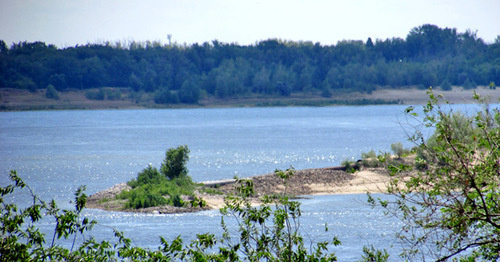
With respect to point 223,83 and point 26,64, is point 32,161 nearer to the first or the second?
point 223,83

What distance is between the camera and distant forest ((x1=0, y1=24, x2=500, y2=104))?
140250 millimetres

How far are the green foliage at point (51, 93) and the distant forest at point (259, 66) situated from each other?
11.0 ft

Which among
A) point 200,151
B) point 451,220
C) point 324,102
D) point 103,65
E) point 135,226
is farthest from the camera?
point 103,65

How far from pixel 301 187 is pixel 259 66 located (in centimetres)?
12095

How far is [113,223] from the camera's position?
2339cm

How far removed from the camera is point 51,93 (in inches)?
5236

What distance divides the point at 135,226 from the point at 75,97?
4843 inches

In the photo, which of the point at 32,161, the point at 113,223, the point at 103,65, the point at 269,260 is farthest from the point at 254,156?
the point at 103,65

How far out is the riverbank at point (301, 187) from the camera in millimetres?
27984

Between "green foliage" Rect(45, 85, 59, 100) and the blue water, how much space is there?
27.9 m

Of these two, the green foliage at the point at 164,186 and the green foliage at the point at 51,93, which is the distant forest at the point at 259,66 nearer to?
the green foliage at the point at 51,93

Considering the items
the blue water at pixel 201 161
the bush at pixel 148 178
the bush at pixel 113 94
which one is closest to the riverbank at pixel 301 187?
the bush at pixel 148 178

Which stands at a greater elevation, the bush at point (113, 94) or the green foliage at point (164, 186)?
the green foliage at point (164, 186)

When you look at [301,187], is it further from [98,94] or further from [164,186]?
[98,94]
